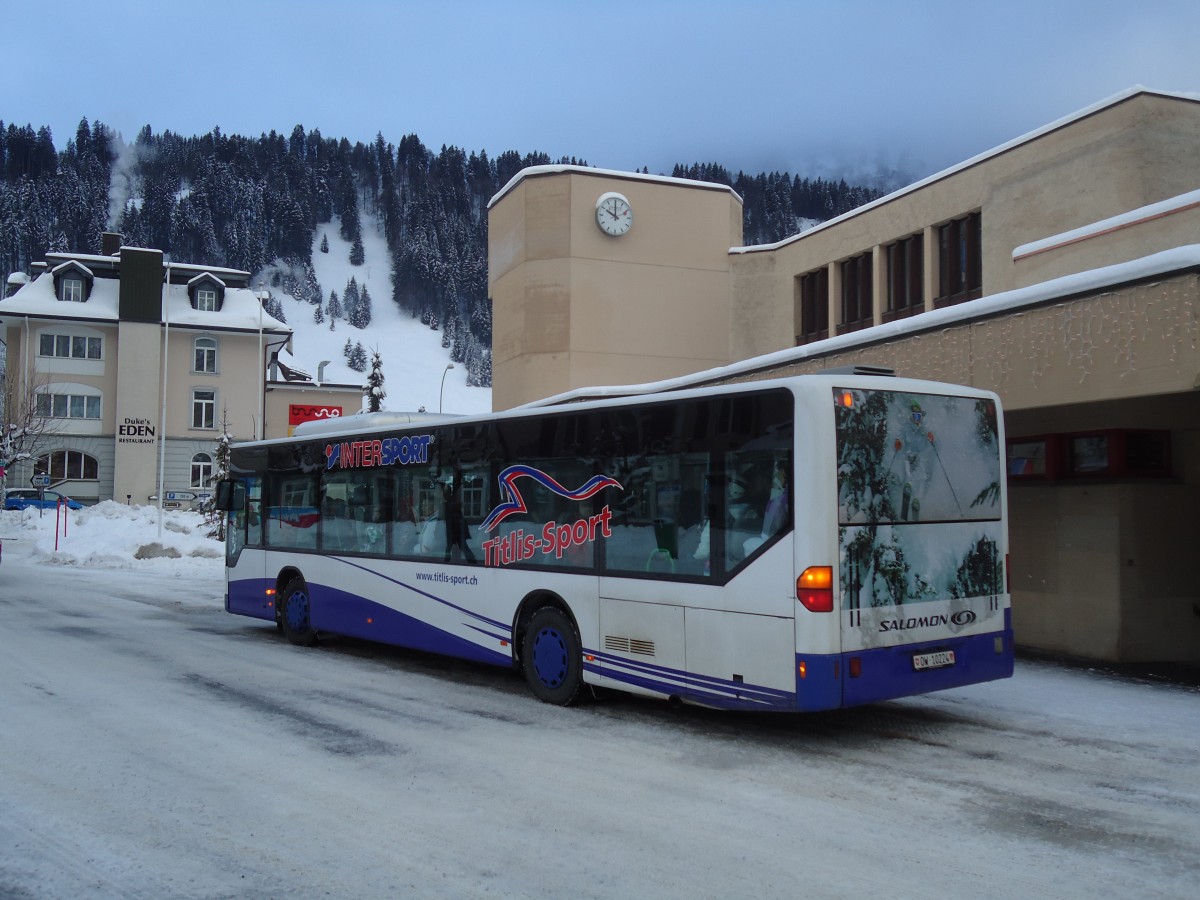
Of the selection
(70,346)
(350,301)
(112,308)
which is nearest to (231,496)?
(112,308)

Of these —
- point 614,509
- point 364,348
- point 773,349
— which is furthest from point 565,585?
point 364,348

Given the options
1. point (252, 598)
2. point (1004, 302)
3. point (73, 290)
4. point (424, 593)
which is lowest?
point (252, 598)

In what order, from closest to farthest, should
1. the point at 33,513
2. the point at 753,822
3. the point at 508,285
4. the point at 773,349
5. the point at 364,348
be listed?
the point at 753,822, the point at 773,349, the point at 508,285, the point at 33,513, the point at 364,348

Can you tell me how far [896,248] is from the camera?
76.7 ft

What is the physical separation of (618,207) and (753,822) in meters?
24.6

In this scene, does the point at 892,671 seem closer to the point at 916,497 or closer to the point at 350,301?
the point at 916,497

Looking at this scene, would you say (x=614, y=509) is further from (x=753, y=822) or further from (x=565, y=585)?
(x=753, y=822)

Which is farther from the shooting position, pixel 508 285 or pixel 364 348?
pixel 364 348

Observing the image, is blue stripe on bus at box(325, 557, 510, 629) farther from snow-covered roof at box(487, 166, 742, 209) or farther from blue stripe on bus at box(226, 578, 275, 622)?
snow-covered roof at box(487, 166, 742, 209)

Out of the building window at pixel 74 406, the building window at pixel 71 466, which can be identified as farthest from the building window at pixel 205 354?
the building window at pixel 71 466

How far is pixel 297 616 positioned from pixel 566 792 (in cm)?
820

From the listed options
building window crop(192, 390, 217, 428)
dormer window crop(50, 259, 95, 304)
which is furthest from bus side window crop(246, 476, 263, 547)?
dormer window crop(50, 259, 95, 304)

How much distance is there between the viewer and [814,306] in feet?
87.0

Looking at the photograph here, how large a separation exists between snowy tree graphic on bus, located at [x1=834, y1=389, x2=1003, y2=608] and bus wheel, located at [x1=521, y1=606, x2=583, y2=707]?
9.67 ft
